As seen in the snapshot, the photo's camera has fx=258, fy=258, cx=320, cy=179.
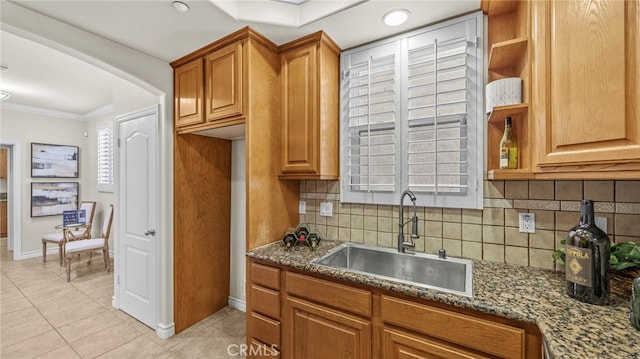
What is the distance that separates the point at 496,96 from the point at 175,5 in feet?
6.24

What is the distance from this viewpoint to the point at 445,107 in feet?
5.57

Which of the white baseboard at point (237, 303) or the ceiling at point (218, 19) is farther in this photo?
the white baseboard at point (237, 303)

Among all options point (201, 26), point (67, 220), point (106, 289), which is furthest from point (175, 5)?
point (67, 220)

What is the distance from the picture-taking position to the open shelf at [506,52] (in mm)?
1301

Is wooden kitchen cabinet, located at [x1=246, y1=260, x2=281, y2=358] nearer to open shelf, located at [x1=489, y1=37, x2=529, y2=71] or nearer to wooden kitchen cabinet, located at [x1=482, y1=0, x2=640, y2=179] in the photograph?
wooden kitchen cabinet, located at [x1=482, y1=0, x2=640, y2=179]

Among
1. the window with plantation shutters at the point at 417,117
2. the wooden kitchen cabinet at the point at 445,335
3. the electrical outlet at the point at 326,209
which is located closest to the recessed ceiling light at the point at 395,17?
the window with plantation shutters at the point at 417,117

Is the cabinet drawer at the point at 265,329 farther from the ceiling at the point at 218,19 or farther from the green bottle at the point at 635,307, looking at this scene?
the ceiling at the point at 218,19

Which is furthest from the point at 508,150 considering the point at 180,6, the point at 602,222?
the point at 180,6

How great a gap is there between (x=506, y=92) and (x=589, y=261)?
86 cm

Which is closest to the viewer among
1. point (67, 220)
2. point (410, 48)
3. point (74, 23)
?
point (74, 23)

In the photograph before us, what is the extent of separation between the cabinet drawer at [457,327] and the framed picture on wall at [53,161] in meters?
6.12

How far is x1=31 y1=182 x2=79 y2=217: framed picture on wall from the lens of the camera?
4477 millimetres

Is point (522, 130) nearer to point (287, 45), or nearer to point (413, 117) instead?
point (413, 117)

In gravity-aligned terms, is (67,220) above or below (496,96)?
below
